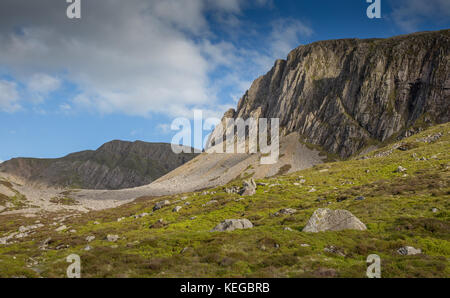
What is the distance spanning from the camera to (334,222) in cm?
2516

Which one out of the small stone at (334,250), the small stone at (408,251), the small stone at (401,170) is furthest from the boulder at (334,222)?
the small stone at (401,170)

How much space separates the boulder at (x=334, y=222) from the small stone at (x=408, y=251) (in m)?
5.38

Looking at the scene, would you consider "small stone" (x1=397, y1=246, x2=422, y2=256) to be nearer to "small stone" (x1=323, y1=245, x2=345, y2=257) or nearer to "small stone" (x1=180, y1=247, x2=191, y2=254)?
"small stone" (x1=323, y1=245, x2=345, y2=257)

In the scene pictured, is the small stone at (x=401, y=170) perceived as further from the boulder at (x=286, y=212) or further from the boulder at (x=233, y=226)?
the boulder at (x=233, y=226)

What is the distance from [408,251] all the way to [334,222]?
725 centimetres

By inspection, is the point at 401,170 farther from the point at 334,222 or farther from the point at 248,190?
the point at 334,222

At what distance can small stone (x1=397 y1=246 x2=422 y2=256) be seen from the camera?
714 inches

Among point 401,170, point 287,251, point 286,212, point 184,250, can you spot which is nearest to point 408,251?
point 287,251

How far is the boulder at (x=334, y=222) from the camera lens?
24312 millimetres

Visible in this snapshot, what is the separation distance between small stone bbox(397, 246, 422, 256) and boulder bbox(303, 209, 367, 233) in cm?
538
